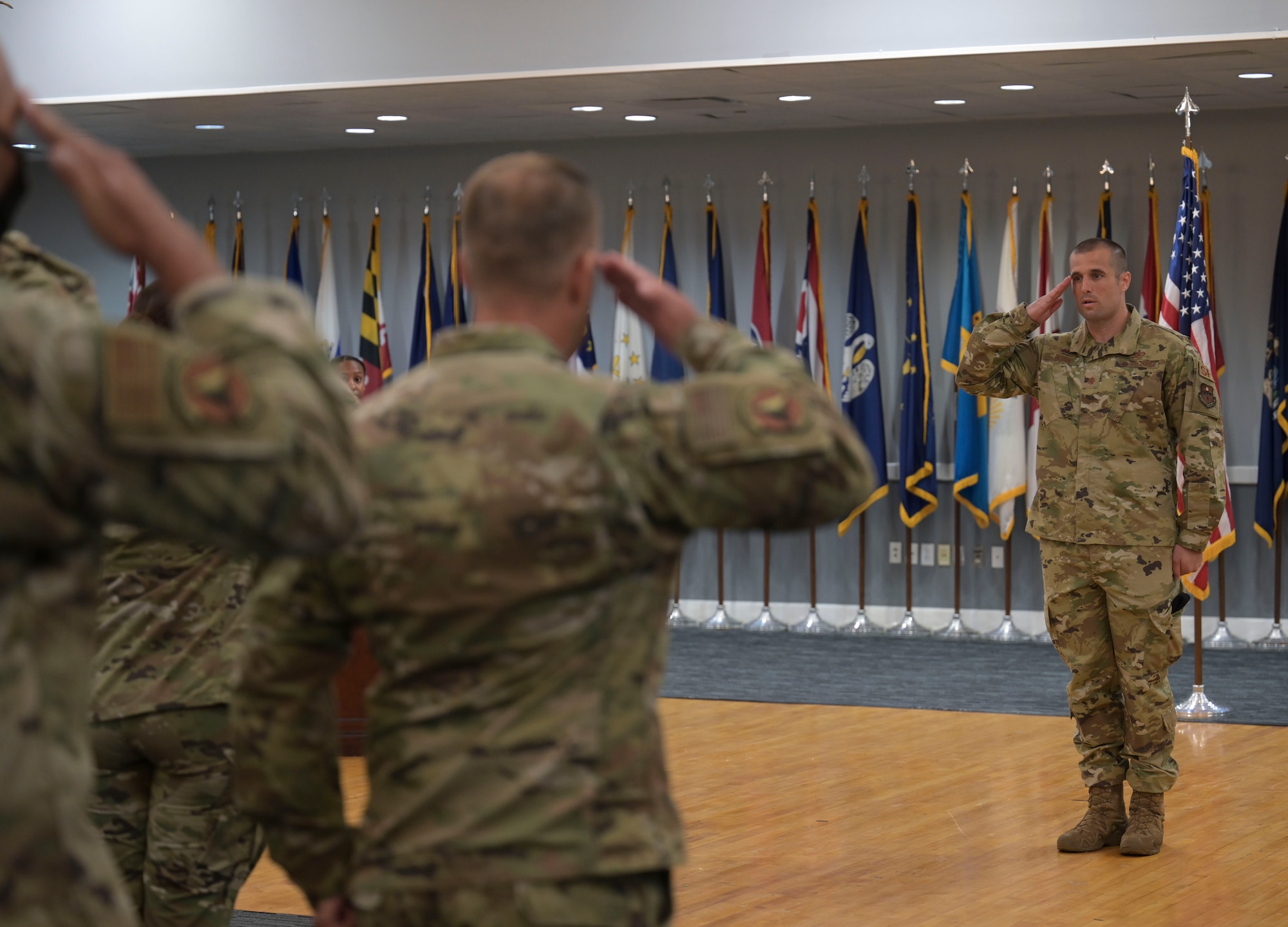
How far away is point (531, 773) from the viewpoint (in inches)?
→ 58.4

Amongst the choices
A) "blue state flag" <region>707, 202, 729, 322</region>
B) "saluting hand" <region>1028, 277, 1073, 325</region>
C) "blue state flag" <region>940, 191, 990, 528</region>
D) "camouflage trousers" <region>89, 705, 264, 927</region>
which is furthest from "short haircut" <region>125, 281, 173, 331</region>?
"blue state flag" <region>707, 202, 729, 322</region>

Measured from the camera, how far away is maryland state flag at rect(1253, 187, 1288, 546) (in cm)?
897

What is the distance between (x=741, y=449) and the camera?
147cm

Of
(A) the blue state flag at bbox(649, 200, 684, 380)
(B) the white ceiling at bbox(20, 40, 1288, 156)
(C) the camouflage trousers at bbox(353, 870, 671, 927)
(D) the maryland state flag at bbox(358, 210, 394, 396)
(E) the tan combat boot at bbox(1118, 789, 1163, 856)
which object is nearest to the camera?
(C) the camouflage trousers at bbox(353, 870, 671, 927)

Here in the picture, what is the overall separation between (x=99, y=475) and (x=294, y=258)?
10.1 m

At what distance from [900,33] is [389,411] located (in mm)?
6568

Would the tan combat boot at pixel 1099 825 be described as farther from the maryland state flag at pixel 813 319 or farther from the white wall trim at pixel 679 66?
the maryland state flag at pixel 813 319

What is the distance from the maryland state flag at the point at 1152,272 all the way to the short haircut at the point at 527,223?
8142 millimetres

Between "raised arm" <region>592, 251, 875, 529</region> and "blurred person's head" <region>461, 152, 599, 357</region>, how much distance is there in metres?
0.15

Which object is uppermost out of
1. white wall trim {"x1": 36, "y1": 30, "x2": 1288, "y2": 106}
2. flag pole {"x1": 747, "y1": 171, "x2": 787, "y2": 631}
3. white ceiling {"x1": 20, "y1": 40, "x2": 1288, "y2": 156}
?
white wall trim {"x1": 36, "y1": 30, "x2": 1288, "y2": 106}

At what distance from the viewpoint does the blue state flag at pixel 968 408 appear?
9.51 meters

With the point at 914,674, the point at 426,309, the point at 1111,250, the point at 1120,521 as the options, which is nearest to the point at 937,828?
the point at 1120,521

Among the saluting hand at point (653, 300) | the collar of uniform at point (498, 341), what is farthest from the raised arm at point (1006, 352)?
the collar of uniform at point (498, 341)

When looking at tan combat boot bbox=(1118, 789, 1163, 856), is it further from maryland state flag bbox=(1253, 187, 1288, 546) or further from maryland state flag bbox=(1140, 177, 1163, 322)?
maryland state flag bbox=(1140, 177, 1163, 322)
